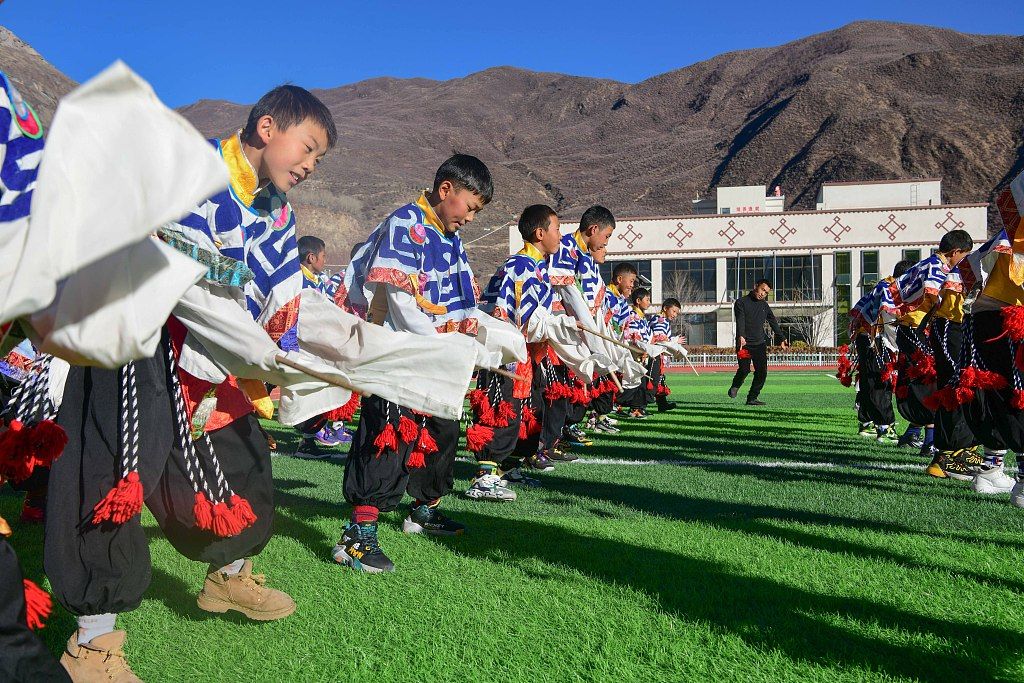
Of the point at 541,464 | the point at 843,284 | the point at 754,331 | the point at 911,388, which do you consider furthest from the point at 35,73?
the point at 911,388

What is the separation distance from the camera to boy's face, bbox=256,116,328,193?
3.15m

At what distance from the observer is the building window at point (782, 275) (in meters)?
55.2

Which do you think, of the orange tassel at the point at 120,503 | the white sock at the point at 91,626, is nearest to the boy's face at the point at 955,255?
the orange tassel at the point at 120,503

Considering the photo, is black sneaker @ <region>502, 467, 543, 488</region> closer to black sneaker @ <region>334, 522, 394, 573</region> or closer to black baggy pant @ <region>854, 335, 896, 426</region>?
black sneaker @ <region>334, 522, 394, 573</region>

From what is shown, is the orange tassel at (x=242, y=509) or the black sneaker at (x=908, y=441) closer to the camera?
the orange tassel at (x=242, y=509)

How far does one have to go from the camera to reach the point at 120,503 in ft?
8.40

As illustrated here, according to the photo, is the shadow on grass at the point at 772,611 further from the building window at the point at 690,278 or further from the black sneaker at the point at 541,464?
the building window at the point at 690,278

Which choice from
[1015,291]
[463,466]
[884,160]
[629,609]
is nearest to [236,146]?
[629,609]

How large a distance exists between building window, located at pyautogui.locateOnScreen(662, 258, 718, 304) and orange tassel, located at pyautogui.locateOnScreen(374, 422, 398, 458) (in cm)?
5204

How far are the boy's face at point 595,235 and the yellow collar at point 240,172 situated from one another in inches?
219

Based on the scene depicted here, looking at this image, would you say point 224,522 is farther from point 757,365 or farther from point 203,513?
point 757,365

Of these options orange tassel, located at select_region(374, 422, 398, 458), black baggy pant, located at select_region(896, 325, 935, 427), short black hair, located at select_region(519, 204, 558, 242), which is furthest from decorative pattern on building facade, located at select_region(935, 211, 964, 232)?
orange tassel, located at select_region(374, 422, 398, 458)

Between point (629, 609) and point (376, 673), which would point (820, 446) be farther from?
point (376, 673)

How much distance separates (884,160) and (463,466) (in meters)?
164
